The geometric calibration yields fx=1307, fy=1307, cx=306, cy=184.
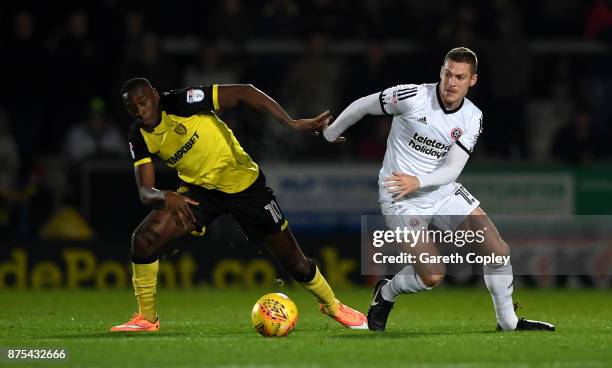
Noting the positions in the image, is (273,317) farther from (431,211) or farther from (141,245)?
(431,211)

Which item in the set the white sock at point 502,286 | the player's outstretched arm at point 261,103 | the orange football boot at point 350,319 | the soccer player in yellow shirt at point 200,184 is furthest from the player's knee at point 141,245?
the white sock at point 502,286

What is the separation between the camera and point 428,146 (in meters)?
10.3

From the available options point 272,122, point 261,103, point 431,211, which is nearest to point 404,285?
point 431,211

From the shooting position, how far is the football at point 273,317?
32.7 feet

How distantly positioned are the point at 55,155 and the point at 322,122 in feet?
26.5

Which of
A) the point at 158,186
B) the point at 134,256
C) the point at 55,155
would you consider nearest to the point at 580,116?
the point at 158,186

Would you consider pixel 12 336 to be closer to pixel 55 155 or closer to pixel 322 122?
pixel 322 122

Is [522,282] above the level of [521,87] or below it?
below

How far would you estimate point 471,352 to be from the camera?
29.6 ft

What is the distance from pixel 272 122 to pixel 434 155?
665cm

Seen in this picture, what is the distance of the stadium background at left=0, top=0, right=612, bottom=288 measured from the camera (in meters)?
16.5

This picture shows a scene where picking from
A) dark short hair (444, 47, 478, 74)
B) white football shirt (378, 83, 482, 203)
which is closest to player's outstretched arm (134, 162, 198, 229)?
white football shirt (378, 83, 482, 203)

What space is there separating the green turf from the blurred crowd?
8.26 ft

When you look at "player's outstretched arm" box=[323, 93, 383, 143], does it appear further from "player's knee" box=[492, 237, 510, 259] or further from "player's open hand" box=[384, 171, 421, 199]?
"player's knee" box=[492, 237, 510, 259]
